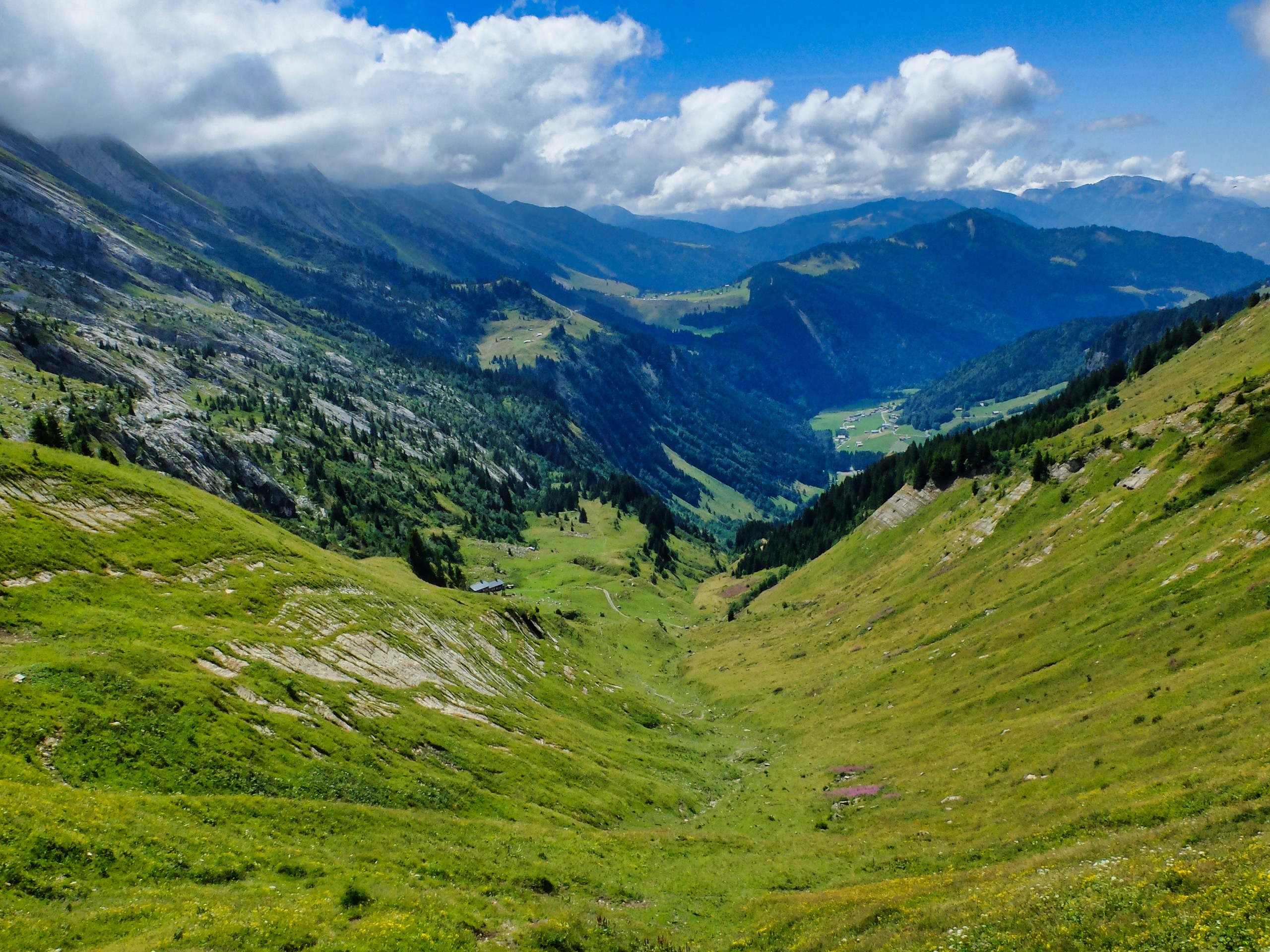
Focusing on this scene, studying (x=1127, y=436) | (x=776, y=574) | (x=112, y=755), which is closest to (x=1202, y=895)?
(x=112, y=755)

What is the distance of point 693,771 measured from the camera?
7000cm

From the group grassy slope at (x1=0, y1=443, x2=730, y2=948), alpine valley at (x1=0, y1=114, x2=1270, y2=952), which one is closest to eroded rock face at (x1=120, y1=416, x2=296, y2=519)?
alpine valley at (x1=0, y1=114, x2=1270, y2=952)

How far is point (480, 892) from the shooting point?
103ft

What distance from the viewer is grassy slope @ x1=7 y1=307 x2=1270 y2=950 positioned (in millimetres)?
23484

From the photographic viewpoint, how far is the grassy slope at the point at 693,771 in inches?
925

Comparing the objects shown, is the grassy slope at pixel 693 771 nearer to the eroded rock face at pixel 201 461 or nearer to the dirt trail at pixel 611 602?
the dirt trail at pixel 611 602

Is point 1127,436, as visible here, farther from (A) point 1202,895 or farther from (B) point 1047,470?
(A) point 1202,895

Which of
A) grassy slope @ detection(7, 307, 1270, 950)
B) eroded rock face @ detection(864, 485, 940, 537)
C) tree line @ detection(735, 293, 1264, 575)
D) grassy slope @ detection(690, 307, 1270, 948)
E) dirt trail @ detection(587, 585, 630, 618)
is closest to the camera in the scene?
grassy slope @ detection(7, 307, 1270, 950)

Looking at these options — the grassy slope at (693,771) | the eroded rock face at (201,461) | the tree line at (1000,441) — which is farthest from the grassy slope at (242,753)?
the eroded rock face at (201,461)

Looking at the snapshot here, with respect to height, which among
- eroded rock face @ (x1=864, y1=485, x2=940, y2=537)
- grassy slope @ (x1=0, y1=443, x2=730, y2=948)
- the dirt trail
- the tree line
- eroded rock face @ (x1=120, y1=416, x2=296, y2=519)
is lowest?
the dirt trail

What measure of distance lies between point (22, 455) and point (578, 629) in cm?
8135

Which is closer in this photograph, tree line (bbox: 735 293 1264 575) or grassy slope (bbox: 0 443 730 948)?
grassy slope (bbox: 0 443 730 948)

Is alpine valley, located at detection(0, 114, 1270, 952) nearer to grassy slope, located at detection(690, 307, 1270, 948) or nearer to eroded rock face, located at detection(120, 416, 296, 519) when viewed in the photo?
grassy slope, located at detection(690, 307, 1270, 948)

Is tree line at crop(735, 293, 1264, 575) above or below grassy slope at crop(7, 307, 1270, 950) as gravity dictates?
above
